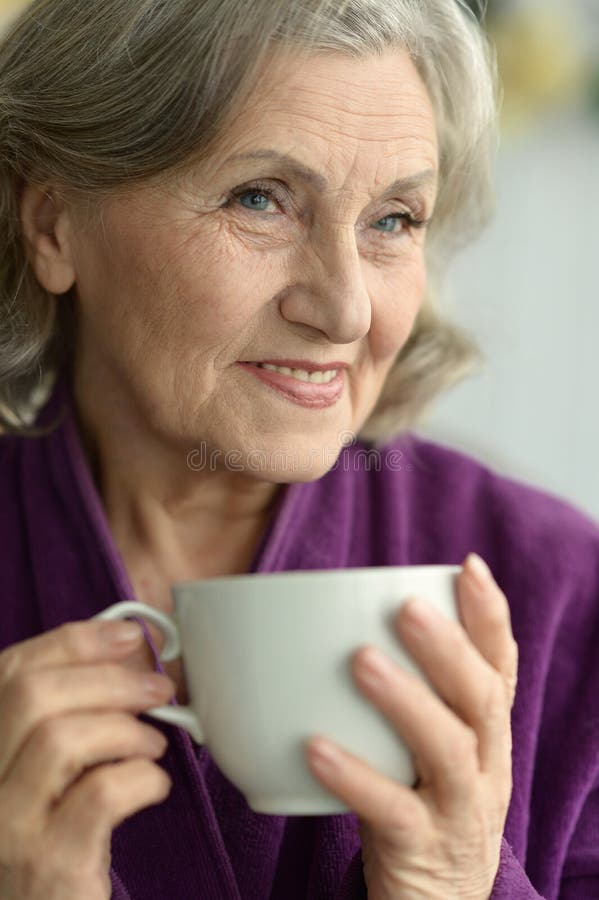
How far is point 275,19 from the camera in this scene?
1.04 meters

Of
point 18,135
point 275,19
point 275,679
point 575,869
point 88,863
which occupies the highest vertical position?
point 275,19

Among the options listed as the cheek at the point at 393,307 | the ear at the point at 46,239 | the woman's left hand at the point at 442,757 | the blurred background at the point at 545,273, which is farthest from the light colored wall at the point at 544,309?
the woman's left hand at the point at 442,757

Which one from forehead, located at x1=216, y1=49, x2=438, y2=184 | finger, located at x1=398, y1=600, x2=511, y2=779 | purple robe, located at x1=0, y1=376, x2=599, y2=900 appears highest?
forehead, located at x1=216, y1=49, x2=438, y2=184

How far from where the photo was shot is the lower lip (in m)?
1.12

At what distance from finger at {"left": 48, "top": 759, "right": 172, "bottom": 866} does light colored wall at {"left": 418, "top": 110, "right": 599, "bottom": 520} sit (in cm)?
173

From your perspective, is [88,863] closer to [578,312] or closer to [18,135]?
[18,135]

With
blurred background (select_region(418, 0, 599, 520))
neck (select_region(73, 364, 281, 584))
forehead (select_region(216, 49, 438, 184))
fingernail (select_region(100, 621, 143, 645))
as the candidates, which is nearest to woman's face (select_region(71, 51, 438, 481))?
forehead (select_region(216, 49, 438, 184))

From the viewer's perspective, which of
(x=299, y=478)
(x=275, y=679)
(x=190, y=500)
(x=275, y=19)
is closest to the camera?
(x=275, y=679)

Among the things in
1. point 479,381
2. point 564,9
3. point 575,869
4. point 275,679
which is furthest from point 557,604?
point 564,9

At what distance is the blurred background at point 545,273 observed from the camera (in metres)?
2.41

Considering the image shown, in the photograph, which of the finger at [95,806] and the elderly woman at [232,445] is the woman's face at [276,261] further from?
the finger at [95,806]

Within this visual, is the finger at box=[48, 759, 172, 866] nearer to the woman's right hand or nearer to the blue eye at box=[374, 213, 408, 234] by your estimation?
the woman's right hand

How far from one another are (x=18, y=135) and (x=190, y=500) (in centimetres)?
45

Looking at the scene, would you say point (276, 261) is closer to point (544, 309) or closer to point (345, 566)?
point (345, 566)
